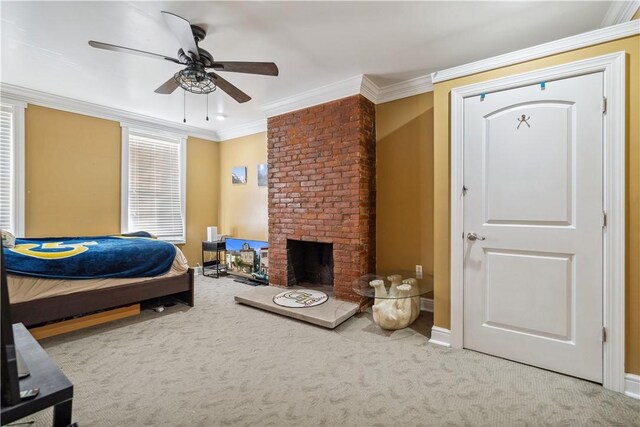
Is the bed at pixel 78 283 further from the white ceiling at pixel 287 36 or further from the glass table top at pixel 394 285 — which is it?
the glass table top at pixel 394 285

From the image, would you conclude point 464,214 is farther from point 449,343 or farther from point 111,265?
point 111,265

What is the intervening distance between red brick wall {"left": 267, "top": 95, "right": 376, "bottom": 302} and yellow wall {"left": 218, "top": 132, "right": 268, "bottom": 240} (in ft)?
3.14

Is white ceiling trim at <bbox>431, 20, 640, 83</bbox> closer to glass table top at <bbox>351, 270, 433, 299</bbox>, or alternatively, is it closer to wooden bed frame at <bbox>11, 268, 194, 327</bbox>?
glass table top at <bbox>351, 270, 433, 299</bbox>

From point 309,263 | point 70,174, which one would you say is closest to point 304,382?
point 309,263

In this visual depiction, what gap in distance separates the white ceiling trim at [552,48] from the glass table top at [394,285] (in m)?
1.84

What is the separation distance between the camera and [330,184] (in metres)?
3.40

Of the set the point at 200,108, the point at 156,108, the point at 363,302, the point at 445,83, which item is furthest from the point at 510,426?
the point at 156,108

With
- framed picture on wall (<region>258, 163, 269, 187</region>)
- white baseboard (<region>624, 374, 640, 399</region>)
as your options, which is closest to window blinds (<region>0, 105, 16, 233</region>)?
framed picture on wall (<region>258, 163, 269, 187</region>)

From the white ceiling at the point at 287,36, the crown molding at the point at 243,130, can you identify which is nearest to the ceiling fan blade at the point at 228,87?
the white ceiling at the point at 287,36

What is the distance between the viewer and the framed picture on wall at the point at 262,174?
473 centimetres

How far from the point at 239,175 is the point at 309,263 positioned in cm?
216

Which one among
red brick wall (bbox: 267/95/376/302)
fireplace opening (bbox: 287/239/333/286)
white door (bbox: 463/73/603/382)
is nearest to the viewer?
white door (bbox: 463/73/603/382)

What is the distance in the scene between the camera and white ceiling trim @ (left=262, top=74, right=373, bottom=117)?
3201mm

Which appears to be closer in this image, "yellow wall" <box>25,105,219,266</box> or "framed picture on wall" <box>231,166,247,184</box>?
"yellow wall" <box>25,105,219,266</box>
